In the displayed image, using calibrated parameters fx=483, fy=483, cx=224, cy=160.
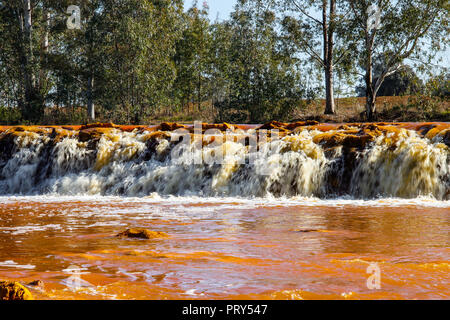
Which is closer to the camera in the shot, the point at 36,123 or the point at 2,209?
the point at 2,209

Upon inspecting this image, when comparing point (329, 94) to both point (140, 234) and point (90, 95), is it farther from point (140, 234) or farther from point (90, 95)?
point (140, 234)

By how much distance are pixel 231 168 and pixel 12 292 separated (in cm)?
993

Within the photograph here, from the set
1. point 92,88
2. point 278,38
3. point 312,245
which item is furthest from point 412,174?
→ point 92,88

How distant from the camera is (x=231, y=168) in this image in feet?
40.4

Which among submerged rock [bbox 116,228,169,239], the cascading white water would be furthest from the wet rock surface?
submerged rock [bbox 116,228,169,239]

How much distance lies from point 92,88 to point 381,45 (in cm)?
1731

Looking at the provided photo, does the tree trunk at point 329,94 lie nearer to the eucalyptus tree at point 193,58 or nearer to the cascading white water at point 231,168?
the cascading white water at point 231,168

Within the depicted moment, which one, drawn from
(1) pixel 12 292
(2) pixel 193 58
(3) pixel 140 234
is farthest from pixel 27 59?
(1) pixel 12 292

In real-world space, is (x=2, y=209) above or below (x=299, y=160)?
below

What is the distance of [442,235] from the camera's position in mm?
5199

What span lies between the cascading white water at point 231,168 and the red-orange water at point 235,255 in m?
3.45

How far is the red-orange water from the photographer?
2.98 meters

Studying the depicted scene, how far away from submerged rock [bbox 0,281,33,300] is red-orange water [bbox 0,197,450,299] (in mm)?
302

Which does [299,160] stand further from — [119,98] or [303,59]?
[119,98]
